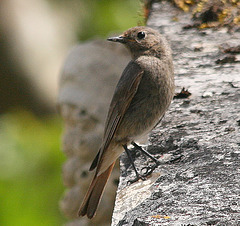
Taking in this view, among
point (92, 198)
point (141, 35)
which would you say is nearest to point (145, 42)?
point (141, 35)

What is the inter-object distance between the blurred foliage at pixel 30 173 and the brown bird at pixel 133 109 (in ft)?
13.6

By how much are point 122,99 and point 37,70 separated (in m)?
8.36

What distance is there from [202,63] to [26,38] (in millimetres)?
8454

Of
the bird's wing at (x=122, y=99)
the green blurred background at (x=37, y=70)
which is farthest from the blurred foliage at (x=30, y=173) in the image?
the bird's wing at (x=122, y=99)

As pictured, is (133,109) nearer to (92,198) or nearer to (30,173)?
(92,198)

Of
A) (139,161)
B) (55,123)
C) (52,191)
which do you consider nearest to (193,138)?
(139,161)

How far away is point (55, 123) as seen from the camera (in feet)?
34.2

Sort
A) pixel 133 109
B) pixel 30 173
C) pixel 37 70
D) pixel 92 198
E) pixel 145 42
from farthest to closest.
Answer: pixel 37 70 < pixel 30 173 < pixel 145 42 < pixel 133 109 < pixel 92 198

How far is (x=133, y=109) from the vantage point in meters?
3.80

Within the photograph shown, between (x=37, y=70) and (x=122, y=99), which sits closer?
(x=122, y=99)

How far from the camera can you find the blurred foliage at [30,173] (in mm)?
Answer: 7891

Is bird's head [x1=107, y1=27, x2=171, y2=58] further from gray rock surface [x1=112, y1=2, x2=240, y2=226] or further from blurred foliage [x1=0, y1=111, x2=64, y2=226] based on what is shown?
blurred foliage [x1=0, y1=111, x2=64, y2=226]

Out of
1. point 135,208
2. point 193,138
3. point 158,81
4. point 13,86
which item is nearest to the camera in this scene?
point 135,208

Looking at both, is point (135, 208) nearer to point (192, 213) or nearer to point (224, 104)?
point (192, 213)
